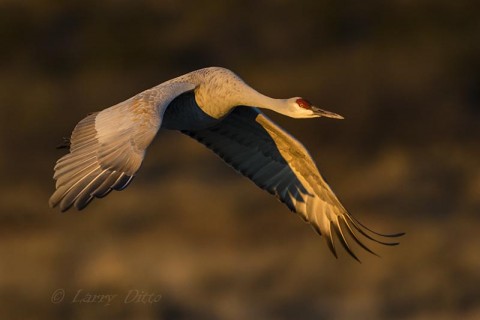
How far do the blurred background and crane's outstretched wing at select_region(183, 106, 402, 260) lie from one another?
280 cm

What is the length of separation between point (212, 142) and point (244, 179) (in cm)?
467

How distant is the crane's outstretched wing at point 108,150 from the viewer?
1042 centimetres

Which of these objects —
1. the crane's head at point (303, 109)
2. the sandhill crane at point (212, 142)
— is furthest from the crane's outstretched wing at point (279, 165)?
the crane's head at point (303, 109)

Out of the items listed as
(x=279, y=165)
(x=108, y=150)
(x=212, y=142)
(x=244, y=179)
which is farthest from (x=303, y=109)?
(x=244, y=179)

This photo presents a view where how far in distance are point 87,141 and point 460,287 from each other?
565 centimetres

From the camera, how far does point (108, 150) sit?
1072 cm

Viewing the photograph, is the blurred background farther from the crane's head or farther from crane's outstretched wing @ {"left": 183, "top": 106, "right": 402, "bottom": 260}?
the crane's head

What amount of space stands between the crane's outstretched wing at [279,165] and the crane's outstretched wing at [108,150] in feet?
4.02

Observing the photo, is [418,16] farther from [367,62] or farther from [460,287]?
[460,287]

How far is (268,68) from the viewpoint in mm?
18641

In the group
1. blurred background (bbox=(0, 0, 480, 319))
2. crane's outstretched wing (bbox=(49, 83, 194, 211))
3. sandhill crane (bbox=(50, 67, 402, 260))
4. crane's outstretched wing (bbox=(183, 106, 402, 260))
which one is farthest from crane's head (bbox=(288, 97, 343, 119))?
blurred background (bbox=(0, 0, 480, 319))

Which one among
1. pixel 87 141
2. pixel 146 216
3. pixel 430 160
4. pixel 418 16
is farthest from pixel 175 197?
pixel 87 141

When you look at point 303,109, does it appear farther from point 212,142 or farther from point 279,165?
point 212,142

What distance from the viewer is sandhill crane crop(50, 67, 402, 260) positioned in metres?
10.5
